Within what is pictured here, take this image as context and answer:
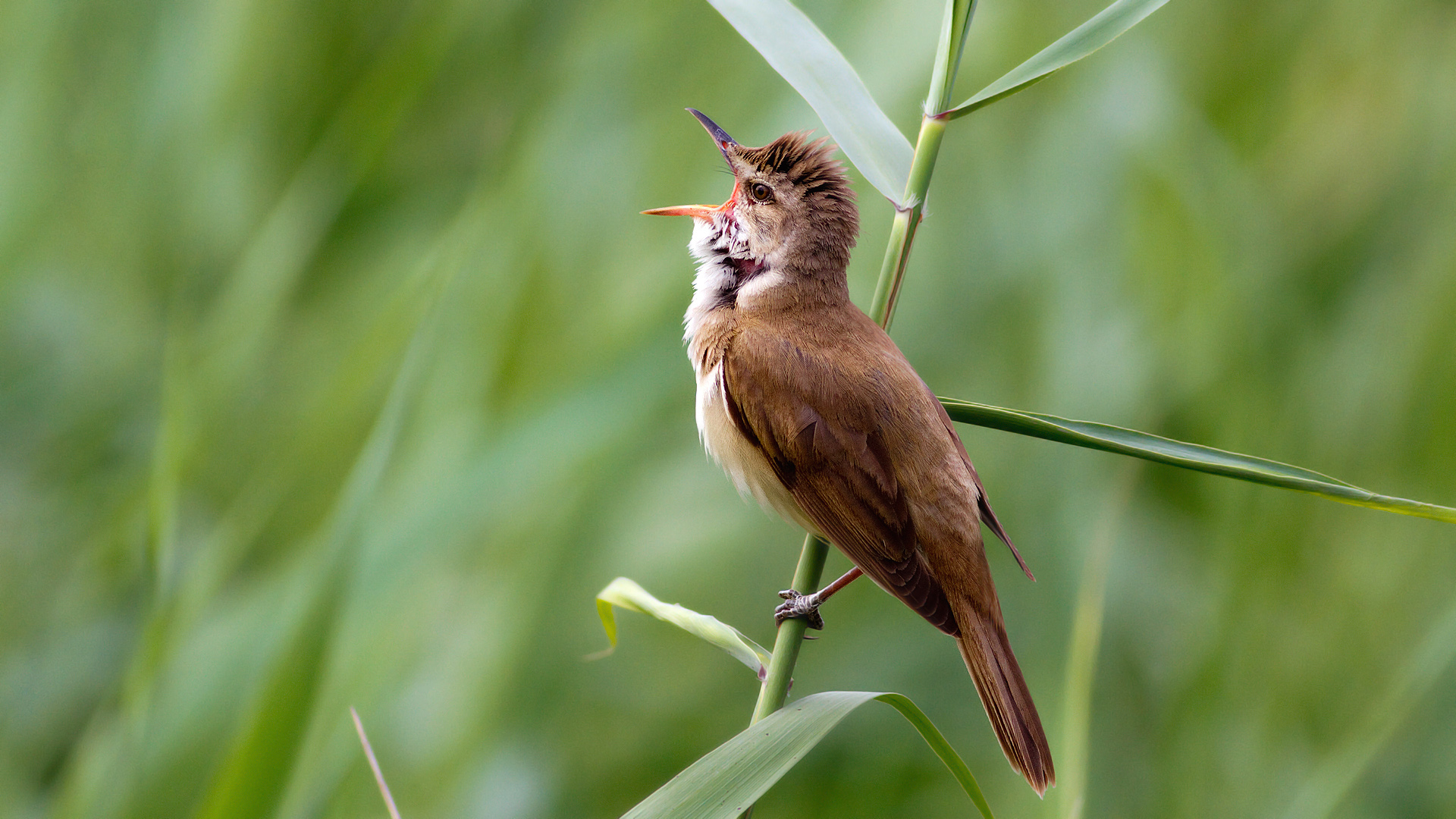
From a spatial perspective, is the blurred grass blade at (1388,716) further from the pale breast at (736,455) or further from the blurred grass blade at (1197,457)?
the pale breast at (736,455)

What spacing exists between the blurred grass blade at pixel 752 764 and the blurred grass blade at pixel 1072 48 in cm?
77

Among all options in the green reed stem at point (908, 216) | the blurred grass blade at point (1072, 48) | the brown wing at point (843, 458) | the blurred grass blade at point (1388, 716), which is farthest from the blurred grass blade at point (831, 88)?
the blurred grass blade at point (1388, 716)

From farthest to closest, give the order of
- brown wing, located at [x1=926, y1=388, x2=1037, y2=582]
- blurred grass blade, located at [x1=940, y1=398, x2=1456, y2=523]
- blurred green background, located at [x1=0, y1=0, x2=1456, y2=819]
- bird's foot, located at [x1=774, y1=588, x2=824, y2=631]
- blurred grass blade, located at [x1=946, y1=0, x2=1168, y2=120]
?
blurred green background, located at [x1=0, y1=0, x2=1456, y2=819] < brown wing, located at [x1=926, y1=388, x2=1037, y2=582] < bird's foot, located at [x1=774, y1=588, x2=824, y2=631] < blurred grass blade, located at [x1=946, y1=0, x2=1168, y2=120] < blurred grass blade, located at [x1=940, y1=398, x2=1456, y2=523]

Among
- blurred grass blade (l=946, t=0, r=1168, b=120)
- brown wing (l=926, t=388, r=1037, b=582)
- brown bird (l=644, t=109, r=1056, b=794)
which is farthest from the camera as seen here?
brown wing (l=926, t=388, r=1037, b=582)

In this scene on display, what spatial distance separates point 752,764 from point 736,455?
0.77 metres

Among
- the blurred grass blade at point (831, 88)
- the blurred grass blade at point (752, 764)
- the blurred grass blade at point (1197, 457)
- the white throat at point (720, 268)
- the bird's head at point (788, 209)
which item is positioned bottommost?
the blurred grass blade at point (752, 764)

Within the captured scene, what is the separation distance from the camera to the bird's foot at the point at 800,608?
1379mm

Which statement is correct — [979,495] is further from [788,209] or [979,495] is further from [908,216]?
[788,209]

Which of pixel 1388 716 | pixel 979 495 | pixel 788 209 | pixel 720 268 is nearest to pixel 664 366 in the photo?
pixel 720 268

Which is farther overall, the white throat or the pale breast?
the white throat

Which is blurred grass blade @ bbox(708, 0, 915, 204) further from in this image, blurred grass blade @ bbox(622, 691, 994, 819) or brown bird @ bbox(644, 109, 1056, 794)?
blurred grass blade @ bbox(622, 691, 994, 819)

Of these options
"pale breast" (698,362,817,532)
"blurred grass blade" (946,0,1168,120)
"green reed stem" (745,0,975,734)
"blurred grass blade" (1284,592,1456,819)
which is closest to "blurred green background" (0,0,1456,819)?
"blurred grass blade" (1284,592,1456,819)

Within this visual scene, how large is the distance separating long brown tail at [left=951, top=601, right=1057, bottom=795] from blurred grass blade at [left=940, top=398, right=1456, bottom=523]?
46 cm

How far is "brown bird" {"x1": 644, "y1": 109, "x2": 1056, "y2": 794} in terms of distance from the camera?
1595 millimetres
